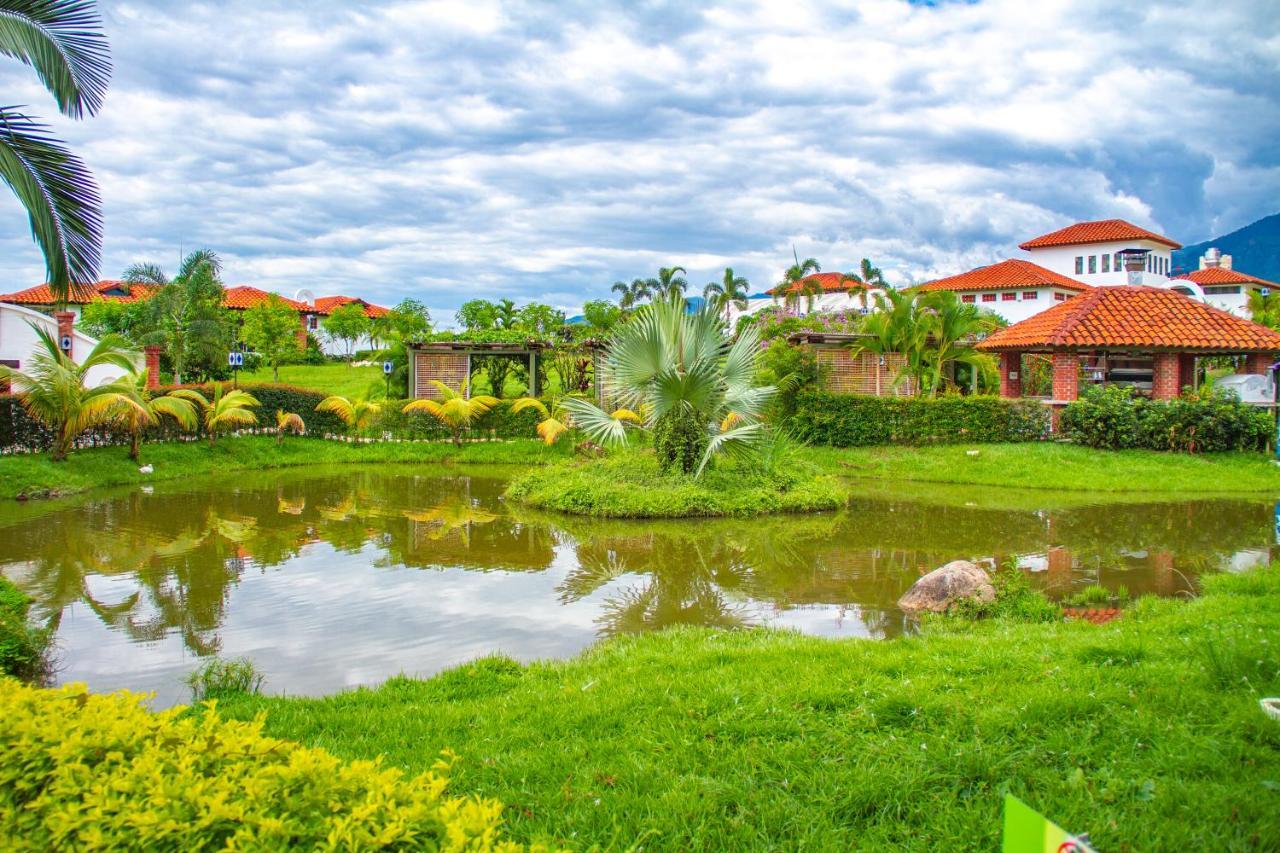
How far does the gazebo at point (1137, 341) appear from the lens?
65.5ft

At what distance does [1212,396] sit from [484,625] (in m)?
17.6

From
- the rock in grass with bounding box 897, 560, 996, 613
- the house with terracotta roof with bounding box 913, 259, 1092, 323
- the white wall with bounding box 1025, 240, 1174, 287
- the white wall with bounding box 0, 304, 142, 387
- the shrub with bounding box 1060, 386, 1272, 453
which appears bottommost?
the rock in grass with bounding box 897, 560, 996, 613

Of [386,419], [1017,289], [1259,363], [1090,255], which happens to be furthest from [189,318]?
[1090,255]

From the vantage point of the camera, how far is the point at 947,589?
7.87 metres

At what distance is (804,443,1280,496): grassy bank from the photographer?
53.4 feet

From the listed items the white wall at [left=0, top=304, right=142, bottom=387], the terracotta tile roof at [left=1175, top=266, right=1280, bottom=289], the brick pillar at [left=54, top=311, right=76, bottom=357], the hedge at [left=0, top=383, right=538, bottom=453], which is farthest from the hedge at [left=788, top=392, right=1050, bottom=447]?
the terracotta tile roof at [left=1175, top=266, right=1280, bottom=289]

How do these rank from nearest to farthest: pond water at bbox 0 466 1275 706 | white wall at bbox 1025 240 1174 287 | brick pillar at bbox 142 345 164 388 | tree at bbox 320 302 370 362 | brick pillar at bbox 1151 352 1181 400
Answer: pond water at bbox 0 466 1275 706 < brick pillar at bbox 1151 352 1181 400 < brick pillar at bbox 142 345 164 388 < tree at bbox 320 302 370 362 < white wall at bbox 1025 240 1174 287

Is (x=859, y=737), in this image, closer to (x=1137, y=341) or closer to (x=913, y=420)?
(x=913, y=420)

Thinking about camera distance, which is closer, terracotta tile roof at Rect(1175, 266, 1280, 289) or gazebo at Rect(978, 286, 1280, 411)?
gazebo at Rect(978, 286, 1280, 411)

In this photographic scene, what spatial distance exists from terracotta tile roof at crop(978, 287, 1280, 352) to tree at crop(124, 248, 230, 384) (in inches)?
1057

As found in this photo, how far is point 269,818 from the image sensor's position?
2326mm

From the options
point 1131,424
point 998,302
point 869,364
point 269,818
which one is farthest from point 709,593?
point 998,302

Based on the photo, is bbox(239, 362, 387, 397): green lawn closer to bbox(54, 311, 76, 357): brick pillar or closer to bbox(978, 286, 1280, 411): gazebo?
bbox(54, 311, 76, 357): brick pillar

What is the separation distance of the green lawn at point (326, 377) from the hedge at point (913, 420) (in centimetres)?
2136
